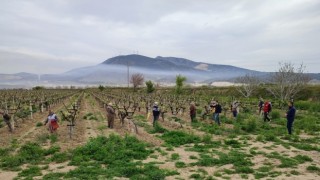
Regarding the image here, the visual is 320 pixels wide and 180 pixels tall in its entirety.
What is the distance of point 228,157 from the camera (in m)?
13.3

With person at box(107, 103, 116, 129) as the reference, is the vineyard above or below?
below

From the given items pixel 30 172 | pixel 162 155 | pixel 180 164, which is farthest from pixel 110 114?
pixel 30 172

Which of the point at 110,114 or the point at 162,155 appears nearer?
the point at 162,155

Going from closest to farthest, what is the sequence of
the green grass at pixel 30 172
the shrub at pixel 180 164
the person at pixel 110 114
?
the green grass at pixel 30 172, the shrub at pixel 180 164, the person at pixel 110 114

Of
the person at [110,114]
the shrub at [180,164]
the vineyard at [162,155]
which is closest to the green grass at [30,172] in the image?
the vineyard at [162,155]

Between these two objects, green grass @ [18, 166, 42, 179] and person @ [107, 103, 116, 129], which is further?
person @ [107, 103, 116, 129]

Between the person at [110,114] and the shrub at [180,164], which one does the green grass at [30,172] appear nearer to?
the shrub at [180,164]

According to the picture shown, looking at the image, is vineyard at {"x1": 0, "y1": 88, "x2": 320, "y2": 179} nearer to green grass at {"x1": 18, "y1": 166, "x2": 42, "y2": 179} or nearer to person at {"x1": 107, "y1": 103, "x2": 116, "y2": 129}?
green grass at {"x1": 18, "y1": 166, "x2": 42, "y2": 179}

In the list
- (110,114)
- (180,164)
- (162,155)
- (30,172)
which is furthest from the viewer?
(110,114)

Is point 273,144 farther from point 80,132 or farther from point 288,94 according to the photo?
point 288,94

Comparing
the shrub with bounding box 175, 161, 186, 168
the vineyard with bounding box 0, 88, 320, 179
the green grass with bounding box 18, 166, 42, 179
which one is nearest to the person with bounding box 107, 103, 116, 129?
the vineyard with bounding box 0, 88, 320, 179

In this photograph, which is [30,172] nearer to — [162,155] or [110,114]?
[162,155]

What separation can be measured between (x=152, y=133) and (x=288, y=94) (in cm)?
3169

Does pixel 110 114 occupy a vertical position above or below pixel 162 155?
above
